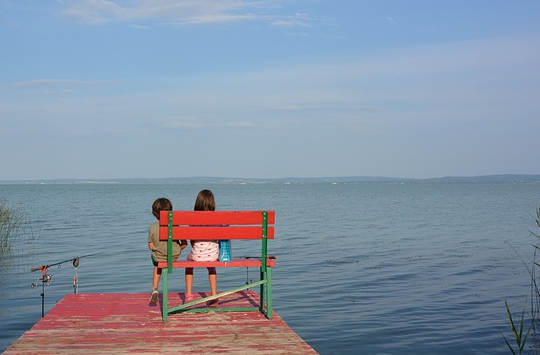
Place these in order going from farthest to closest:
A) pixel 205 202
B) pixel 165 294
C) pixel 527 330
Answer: pixel 527 330 → pixel 205 202 → pixel 165 294

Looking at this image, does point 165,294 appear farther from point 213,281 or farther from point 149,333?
point 213,281

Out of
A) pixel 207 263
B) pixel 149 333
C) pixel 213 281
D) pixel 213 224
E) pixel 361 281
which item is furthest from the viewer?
pixel 361 281

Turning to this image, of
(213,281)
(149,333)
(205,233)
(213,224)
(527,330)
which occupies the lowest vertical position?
(527,330)

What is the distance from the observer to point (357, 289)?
15.5 m

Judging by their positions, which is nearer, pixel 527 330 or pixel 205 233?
pixel 205 233

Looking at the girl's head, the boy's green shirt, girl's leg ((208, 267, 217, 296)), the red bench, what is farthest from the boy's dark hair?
girl's leg ((208, 267, 217, 296))

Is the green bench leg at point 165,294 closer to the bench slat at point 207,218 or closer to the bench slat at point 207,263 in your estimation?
the bench slat at point 207,263

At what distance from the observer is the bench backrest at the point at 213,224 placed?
8102 mm

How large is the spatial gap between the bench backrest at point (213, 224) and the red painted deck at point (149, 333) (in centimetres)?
98

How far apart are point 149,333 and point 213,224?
143cm

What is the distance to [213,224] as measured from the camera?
8172mm

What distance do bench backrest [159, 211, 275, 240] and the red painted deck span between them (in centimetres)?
98

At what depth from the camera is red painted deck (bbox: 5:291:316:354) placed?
6.83m

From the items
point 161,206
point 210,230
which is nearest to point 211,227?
point 210,230
